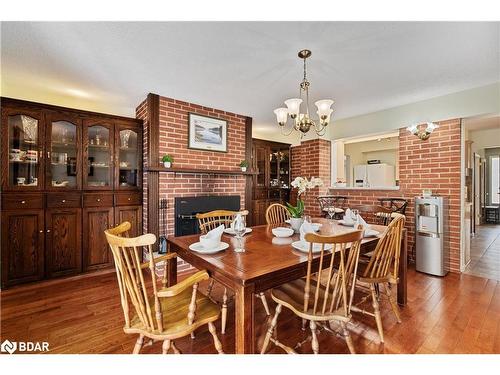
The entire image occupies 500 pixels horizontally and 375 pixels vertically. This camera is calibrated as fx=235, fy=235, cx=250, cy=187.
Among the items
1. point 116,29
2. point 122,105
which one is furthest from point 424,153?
point 122,105

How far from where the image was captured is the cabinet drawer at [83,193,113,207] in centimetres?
285

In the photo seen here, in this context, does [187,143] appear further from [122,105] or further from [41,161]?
[41,161]

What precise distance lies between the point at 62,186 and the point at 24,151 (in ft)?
1.66

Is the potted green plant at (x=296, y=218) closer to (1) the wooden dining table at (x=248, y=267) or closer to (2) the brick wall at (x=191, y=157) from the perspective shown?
(1) the wooden dining table at (x=248, y=267)

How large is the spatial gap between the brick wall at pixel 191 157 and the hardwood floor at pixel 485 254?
329 centimetres

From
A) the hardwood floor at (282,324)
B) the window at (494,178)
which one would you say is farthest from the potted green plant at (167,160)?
the window at (494,178)

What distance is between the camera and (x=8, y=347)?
1629 millimetres

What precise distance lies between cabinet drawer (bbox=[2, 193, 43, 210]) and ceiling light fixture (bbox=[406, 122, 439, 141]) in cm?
468

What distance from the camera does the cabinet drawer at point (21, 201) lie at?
2434 mm

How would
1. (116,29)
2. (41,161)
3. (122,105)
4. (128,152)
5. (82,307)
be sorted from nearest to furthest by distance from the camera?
(116,29) < (82,307) < (41,161) < (128,152) < (122,105)

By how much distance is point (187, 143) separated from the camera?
128 inches

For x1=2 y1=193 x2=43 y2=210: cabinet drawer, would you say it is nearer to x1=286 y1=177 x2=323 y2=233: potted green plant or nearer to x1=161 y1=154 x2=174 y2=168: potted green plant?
x1=161 y1=154 x2=174 y2=168: potted green plant
